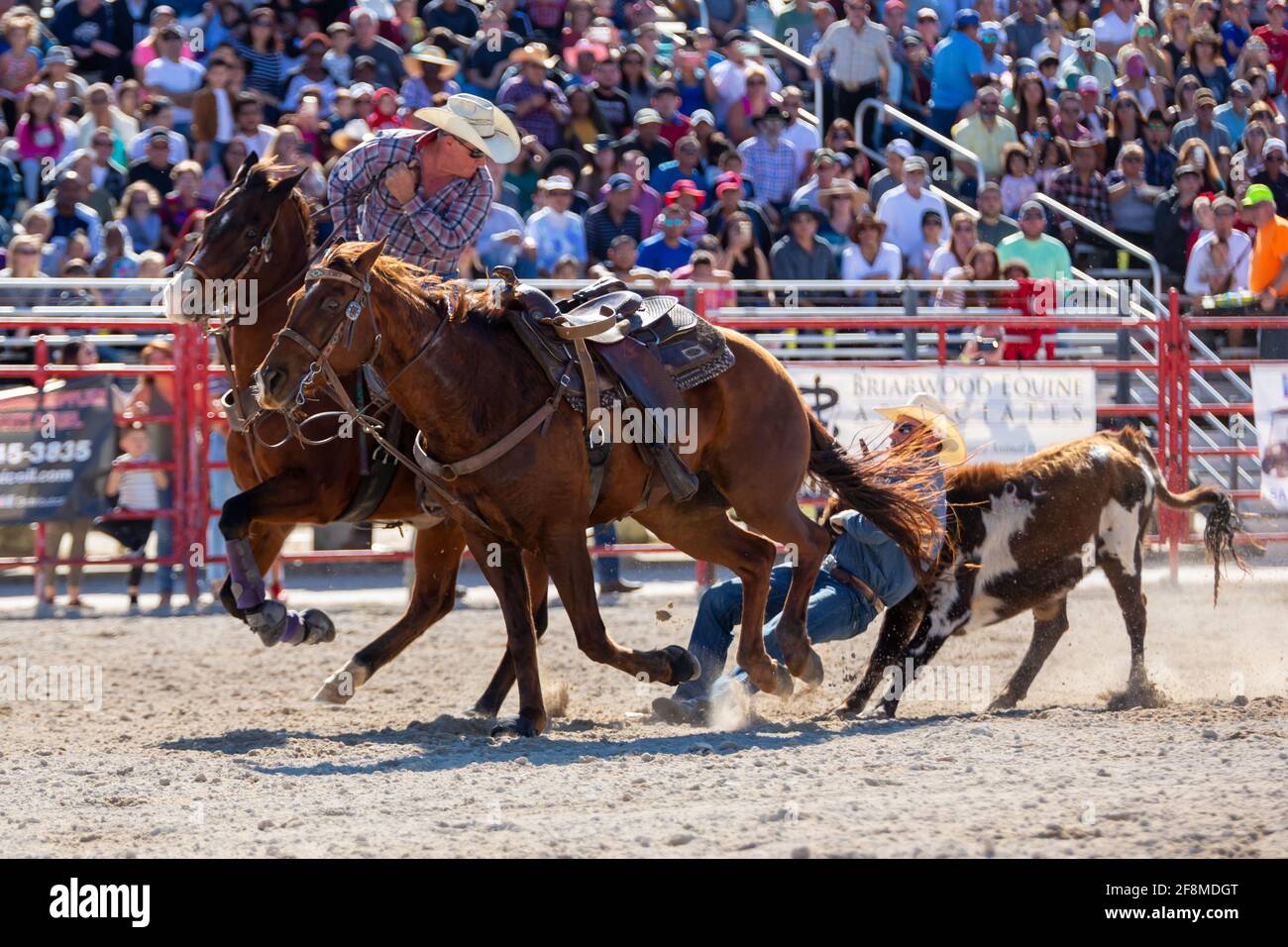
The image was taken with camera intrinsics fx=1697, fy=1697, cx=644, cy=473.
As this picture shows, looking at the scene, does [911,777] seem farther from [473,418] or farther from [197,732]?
[197,732]

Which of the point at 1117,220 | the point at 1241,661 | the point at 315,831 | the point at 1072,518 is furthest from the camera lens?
the point at 1117,220

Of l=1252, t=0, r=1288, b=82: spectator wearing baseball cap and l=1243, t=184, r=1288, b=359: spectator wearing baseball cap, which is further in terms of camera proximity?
l=1252, t=0, r=1288, b=82: spectator wearing baseball cap

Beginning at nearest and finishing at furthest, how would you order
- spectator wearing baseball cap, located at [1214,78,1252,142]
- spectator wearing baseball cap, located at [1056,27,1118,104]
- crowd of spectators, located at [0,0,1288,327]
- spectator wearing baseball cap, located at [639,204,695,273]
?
crowd of spectators, located at [0,0,1288,327] < spectator wearing baseball cap, located at [639,204,695,273] < spectator wearing baseball cap, located at [1214,78,1252,142] < spectator wearing baseball cap, located at [1056,27,1118,104]

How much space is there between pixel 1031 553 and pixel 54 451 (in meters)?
5.87

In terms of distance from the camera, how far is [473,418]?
557 cm

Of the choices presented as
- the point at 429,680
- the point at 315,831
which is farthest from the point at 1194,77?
the point at 315,831

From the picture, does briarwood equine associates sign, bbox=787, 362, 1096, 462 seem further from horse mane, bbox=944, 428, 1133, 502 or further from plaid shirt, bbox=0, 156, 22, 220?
plaid shirt, bbox=0, 156, 22, 220

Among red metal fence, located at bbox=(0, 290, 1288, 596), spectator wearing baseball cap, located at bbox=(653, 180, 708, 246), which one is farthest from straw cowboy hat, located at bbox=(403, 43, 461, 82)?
red metal fence, located at bbox=(0, 290, 1288, 596)

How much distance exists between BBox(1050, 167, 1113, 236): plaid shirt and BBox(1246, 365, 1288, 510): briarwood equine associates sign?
3.48 meters

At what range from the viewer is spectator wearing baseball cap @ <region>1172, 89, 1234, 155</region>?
14.8 meters

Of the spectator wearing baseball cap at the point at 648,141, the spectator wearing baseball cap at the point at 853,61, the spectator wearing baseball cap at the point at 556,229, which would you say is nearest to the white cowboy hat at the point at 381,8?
the spectator wearing baseball cap at the point at 648,141

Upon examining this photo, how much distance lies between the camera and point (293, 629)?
6285mm

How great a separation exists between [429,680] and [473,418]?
2.52 metres
